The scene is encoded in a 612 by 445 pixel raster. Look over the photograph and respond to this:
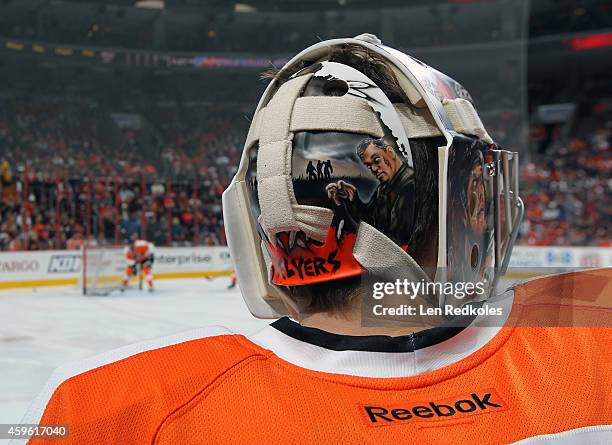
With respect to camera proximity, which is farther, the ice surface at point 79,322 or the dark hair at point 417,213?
the ice surface at point 79,322

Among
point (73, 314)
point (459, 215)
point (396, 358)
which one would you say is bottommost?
point (73, 314)

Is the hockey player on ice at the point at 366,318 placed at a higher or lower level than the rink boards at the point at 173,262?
higher

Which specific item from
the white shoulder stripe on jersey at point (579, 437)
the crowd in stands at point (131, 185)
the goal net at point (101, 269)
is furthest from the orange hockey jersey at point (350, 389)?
the crowd in stands at point (131, 185)

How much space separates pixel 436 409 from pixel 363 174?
0.26m

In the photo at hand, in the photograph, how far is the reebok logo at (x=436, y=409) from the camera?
582 mm

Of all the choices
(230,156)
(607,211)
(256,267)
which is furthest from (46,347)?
(607,211)

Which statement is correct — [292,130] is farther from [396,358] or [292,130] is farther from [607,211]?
[607,211]

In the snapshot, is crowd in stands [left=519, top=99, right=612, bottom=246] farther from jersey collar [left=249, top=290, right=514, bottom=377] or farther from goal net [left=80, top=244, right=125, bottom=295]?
jersey collar [left=249, top=290, right=514, bottom=377]

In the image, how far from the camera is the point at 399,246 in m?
0.72

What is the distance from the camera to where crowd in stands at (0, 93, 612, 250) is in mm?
10961

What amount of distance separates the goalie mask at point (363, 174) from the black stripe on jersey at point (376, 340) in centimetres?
7

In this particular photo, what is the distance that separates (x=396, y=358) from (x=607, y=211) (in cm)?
1480

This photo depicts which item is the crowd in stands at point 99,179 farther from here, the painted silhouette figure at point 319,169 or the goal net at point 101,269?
the painted silhouette figure at point 319,169

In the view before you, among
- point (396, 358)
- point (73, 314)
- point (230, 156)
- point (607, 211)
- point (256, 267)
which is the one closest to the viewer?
point (396, 358)
